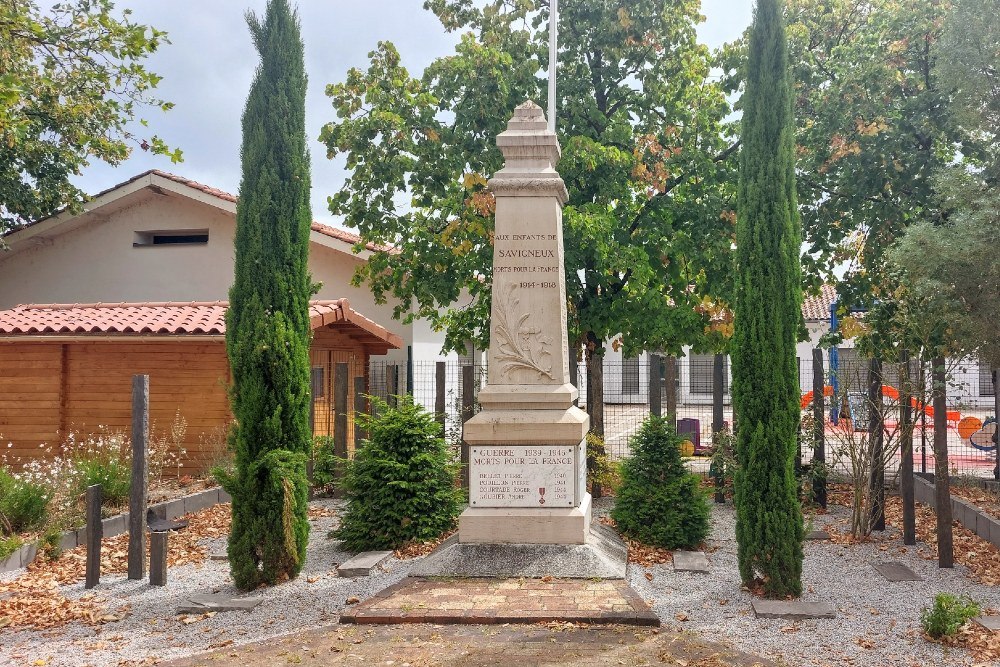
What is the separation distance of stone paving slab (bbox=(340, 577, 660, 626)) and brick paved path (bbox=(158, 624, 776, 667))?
106 millimetres

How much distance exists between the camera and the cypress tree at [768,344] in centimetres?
664

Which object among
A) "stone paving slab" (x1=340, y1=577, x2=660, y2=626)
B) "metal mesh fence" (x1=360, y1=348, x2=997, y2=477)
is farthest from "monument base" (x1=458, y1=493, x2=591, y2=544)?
"metal mesh fence" (x1=360, y1=348, x2=997, y2=477)

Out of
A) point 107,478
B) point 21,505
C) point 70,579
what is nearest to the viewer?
point 70,579

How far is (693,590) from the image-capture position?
6.98 metres

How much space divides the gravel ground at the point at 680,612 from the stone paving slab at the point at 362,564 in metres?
0.11

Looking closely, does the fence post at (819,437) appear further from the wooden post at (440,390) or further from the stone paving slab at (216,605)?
the stone paving slab at (216,605)

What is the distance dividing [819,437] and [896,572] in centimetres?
317

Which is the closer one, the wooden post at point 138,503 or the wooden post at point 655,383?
the wooden post at point 138,503

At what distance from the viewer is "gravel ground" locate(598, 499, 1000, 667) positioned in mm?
5383

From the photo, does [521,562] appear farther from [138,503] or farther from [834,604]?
[138,503]

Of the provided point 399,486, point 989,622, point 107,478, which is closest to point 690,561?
point 989,622

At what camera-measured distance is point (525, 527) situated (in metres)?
7.61

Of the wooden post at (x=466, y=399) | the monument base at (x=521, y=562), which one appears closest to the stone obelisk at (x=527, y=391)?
the monument base at (x=521, y=562)

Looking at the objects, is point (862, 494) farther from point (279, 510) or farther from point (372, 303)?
point (372, 303)
